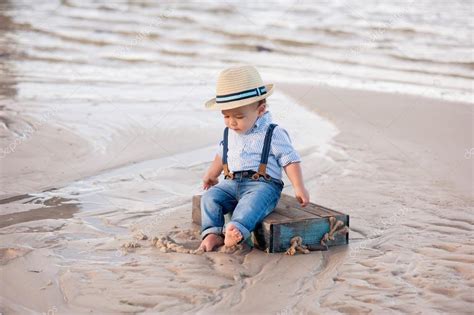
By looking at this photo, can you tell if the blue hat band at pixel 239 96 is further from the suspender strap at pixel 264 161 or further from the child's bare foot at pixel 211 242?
the child's bare foot at pixel 211 242

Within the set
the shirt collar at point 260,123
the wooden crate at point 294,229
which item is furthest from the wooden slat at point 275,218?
the shirt collar at point 260,123

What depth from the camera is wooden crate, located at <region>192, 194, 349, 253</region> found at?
4695 millimetres

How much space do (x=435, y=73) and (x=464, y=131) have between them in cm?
398

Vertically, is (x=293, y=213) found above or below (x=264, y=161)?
below

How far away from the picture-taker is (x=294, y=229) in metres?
4.76

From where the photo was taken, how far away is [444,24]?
16.8 m

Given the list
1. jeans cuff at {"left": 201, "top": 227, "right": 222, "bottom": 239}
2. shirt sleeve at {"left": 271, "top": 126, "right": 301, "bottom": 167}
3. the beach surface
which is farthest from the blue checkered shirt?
the beach surface

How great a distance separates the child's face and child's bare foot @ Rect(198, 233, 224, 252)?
0.71m

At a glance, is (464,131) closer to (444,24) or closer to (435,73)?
(435,73)

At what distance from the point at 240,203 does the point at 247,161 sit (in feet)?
1.04

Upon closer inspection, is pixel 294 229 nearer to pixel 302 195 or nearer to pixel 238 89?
pixel 302 195

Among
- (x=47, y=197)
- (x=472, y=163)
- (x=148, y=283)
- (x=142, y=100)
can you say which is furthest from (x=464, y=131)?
(x=148, y=283)

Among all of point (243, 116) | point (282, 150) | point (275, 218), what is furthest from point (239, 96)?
point (275, 218)

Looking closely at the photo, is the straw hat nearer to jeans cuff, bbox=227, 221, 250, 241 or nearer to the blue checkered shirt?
the blue checkered shirt
